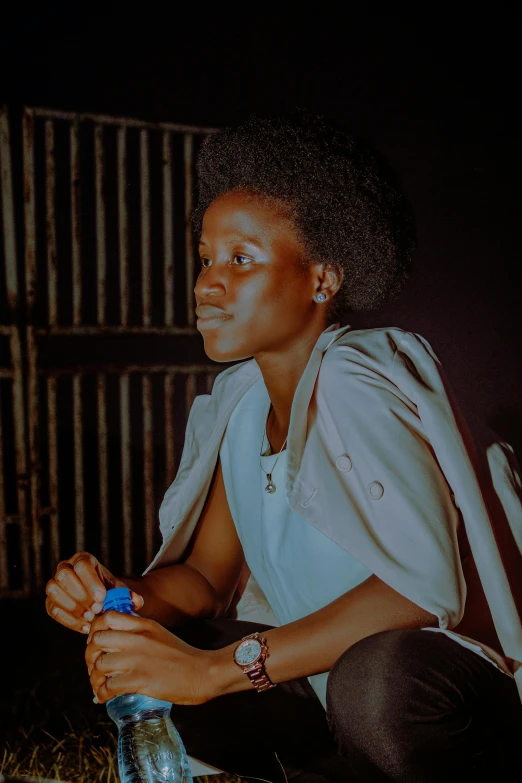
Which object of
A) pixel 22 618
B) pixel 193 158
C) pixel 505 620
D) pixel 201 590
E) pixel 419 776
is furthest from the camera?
pixel 193 158

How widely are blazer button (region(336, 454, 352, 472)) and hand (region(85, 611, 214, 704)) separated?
1.19 ft

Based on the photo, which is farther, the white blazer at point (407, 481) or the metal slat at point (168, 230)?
the metal slat at point (168, 230)

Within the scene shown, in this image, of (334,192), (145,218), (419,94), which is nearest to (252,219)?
(334,192)

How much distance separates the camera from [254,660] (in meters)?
1.26

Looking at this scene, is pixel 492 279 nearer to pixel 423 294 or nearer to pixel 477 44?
pixel 423 294

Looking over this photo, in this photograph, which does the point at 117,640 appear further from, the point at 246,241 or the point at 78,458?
the point at 78,458

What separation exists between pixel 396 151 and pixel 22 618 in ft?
5.89

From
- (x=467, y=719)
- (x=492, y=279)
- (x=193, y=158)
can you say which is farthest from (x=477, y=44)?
(x=467, y=719)

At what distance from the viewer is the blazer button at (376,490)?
4.31ft

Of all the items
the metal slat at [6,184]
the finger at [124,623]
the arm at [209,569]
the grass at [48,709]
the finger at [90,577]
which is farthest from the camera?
→ the metal slat at [6,184]

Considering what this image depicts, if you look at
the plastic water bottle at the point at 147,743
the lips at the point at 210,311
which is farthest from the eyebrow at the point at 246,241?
the plastic water bottle at the point at 147,743

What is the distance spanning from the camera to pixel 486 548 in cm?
130

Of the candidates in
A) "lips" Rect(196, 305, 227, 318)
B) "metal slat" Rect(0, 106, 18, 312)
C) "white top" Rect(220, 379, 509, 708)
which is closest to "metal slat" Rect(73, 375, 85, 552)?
"metal slat" Rect(0, 106, 18, 312)

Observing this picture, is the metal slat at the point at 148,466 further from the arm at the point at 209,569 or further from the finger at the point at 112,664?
the finger at the point at 112,664
